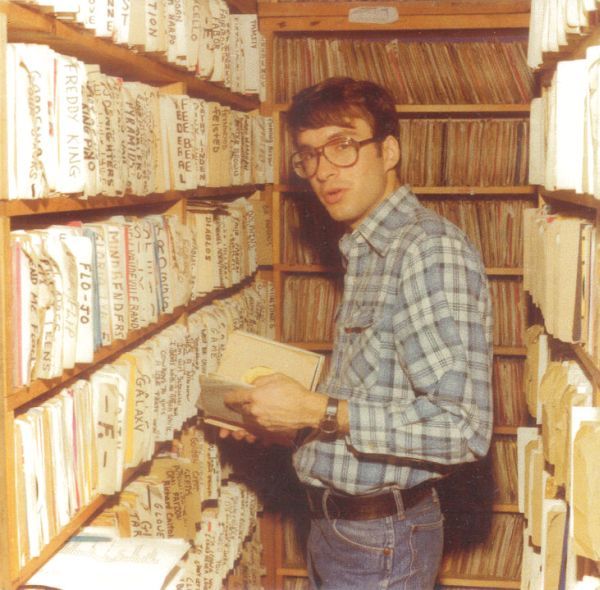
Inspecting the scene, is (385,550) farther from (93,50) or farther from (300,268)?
(300,268)

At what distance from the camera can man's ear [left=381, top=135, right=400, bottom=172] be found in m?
1.96

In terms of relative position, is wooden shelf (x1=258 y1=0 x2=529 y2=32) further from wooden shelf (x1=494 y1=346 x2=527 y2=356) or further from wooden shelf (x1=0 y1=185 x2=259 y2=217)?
wooden shelf (x1=494 y1=346 x2=527 y2=356)

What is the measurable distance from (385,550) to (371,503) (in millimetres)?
98

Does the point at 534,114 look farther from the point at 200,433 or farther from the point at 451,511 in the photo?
the point at 451,511

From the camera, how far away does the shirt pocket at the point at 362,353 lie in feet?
5.82

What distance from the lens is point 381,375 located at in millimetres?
1768

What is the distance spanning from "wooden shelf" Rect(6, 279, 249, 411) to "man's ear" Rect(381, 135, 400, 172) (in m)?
0.65

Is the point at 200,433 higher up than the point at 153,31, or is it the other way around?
the point at 153,31

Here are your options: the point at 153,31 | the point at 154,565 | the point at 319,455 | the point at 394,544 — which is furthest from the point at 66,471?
the point at 153,31

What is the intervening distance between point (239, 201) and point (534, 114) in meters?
1.07

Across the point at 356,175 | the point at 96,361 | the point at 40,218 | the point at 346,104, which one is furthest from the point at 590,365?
the point at 40,218

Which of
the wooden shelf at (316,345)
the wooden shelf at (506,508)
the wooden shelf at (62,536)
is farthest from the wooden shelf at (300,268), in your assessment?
the wooden shelf at (62,536)

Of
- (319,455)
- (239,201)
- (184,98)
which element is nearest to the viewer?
(319,455)

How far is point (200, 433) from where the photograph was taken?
245 centimetres
